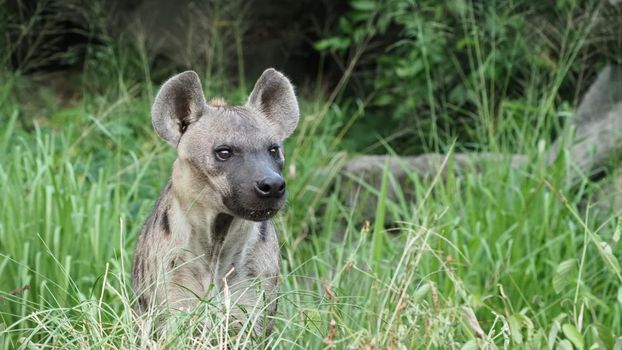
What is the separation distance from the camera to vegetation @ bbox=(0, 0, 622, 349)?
3.92 m

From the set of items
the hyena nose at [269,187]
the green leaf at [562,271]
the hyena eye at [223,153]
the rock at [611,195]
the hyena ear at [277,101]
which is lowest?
the rock at [611,195]

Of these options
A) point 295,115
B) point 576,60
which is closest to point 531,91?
point 576,60

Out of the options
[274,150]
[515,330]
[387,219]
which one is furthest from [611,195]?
[515,330]

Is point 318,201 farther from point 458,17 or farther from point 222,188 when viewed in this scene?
point 222,188

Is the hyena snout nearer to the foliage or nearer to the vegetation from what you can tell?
the vegetation

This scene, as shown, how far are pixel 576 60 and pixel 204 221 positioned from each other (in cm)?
360

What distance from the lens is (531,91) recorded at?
21.5 ft

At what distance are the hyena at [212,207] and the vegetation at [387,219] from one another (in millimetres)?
180

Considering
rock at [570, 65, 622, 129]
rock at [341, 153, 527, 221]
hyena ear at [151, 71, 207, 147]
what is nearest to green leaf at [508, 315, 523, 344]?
hyena ear at [151, 71, 207, 147]

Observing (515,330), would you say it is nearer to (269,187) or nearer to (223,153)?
(269,187)

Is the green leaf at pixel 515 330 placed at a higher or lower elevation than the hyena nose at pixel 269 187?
lower

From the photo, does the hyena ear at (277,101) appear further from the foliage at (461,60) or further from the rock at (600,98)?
the rock at (600,98)

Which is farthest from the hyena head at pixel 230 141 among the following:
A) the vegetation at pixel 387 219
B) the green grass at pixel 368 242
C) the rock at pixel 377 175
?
the rock at pixel 377 175

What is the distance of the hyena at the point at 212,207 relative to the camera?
4.01m
